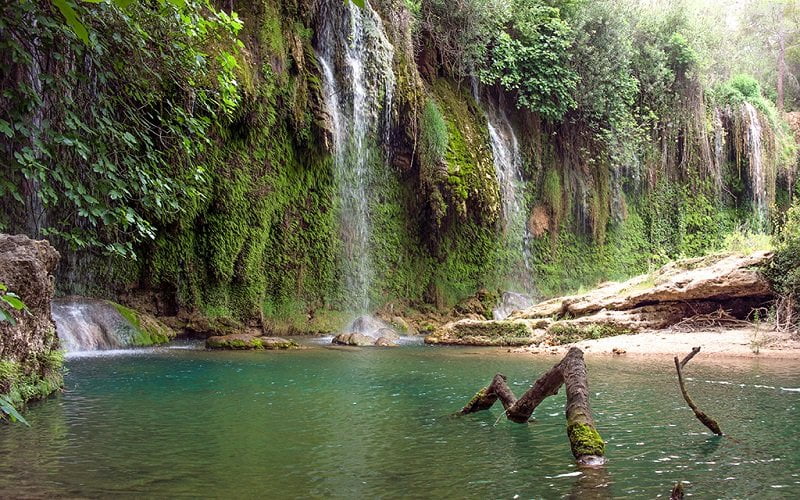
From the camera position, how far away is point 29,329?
5684 millimetres

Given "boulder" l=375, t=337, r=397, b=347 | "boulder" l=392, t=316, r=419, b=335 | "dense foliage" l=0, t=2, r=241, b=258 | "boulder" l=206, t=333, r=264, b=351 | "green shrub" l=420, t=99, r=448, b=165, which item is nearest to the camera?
"dense foliage" l=0, t=2, r=241, b=258

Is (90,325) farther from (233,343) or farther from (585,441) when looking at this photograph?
(585,441)

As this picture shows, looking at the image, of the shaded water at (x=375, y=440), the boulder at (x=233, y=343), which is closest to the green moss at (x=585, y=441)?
the shaded water at (x=375, y=440)

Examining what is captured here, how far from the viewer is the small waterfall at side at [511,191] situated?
63.3ft

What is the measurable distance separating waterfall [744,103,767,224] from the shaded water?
20570mm

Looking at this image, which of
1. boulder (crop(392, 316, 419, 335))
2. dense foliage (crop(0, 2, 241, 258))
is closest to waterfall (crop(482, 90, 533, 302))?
boulder (crop(392, 316, 419, 335))

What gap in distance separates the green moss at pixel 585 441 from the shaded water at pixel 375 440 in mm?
105

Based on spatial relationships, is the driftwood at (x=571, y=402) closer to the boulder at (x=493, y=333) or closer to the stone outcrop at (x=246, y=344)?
the stone outcrop at (x=246, y=344)

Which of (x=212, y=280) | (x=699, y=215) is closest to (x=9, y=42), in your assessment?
(x=212, y=280)

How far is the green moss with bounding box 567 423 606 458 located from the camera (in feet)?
12.8

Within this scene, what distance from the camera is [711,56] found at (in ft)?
85.8

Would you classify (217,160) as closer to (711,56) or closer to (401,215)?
(401,215)

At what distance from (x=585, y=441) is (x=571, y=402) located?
294 mm

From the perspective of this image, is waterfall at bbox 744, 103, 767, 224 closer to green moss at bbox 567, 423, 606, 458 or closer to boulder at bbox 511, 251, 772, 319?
boulder at bbox 511, 251, 772, 319
